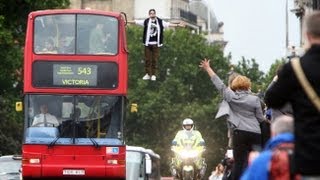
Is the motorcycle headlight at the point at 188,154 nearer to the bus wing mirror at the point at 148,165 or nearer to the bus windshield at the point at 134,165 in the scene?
the bus wing mirror at the point at 148,165

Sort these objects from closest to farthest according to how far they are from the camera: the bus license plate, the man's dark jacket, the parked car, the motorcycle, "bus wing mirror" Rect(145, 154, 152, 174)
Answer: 1. the man's dark jacket
2. the motorcycle
3. the bus license plate
4. "bus wing mirror" Rect(145, 154, 152, 174)
5. the parked car

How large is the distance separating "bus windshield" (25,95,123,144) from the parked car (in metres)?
2.52

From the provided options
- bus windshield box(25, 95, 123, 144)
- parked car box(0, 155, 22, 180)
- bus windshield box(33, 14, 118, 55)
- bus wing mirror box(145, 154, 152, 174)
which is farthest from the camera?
parked car box(0, 155, 22, 180)

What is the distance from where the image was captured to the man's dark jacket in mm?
8789

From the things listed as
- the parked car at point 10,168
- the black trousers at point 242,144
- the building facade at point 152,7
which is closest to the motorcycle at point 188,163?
the black trousers at point 242,144

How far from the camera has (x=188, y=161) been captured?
25.5 meters

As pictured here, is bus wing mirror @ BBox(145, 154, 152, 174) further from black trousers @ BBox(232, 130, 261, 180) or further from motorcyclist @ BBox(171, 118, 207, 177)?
black trousers @ BBox(232, 130, 261, 180)

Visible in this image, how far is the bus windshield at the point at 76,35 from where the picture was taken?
104 ft

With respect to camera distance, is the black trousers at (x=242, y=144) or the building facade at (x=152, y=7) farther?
the building facade at (x=152, y=7)

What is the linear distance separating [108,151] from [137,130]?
202 feet

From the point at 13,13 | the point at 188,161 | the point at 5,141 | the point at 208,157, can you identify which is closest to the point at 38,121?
the point at 188,161

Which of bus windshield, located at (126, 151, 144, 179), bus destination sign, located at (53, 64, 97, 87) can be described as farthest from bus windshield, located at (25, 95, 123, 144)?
bus windshield, located at (126, 151, 144, 179)

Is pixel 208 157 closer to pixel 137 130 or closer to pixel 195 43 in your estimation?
pixel 137 130

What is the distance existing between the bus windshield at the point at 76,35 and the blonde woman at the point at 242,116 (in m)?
16.4
